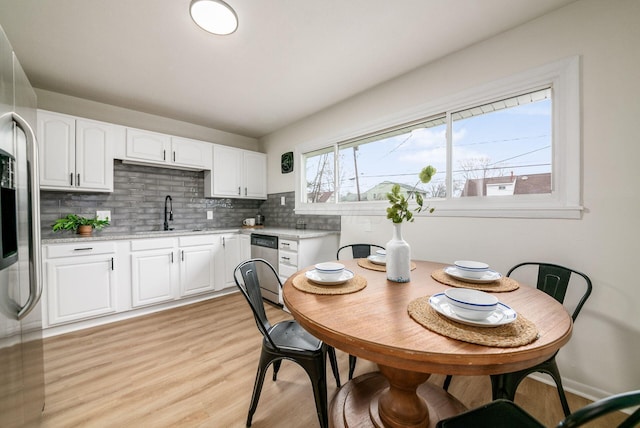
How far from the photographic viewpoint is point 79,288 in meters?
2.42

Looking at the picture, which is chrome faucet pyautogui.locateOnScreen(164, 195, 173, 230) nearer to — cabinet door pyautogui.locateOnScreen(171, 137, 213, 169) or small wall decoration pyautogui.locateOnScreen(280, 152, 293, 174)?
cabinet door pyautogui.locateOnScreen(171, 137, 213, 169)

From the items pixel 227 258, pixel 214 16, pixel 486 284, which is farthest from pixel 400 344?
pixel 227 258

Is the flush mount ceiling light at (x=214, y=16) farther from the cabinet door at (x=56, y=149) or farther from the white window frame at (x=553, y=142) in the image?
the cabinet door at (x=56, y=149)

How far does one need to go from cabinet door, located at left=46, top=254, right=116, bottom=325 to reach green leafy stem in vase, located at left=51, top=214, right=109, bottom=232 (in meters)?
0.39

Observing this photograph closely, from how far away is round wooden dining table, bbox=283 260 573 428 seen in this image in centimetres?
70

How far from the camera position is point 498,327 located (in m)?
0.82

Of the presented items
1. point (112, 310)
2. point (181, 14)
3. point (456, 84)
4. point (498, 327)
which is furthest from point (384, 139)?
point (112, 310)

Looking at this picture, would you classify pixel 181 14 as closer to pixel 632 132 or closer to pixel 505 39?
pixel 505 39

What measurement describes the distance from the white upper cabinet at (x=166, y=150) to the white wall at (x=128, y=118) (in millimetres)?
380

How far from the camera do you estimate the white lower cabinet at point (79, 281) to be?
90.4 inches

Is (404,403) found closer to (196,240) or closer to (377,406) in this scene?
(377,406)

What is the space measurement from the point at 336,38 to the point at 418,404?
7.95 ft

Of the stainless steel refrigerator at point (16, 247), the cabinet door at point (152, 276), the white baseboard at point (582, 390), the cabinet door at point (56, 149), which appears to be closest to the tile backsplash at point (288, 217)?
the cabinet door at point (152, 276)

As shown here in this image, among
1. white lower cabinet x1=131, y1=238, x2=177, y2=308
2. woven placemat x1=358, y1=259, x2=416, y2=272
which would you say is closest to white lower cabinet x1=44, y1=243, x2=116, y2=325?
white lower cabinet x1=131, y1=238, x2=177, y2=308
